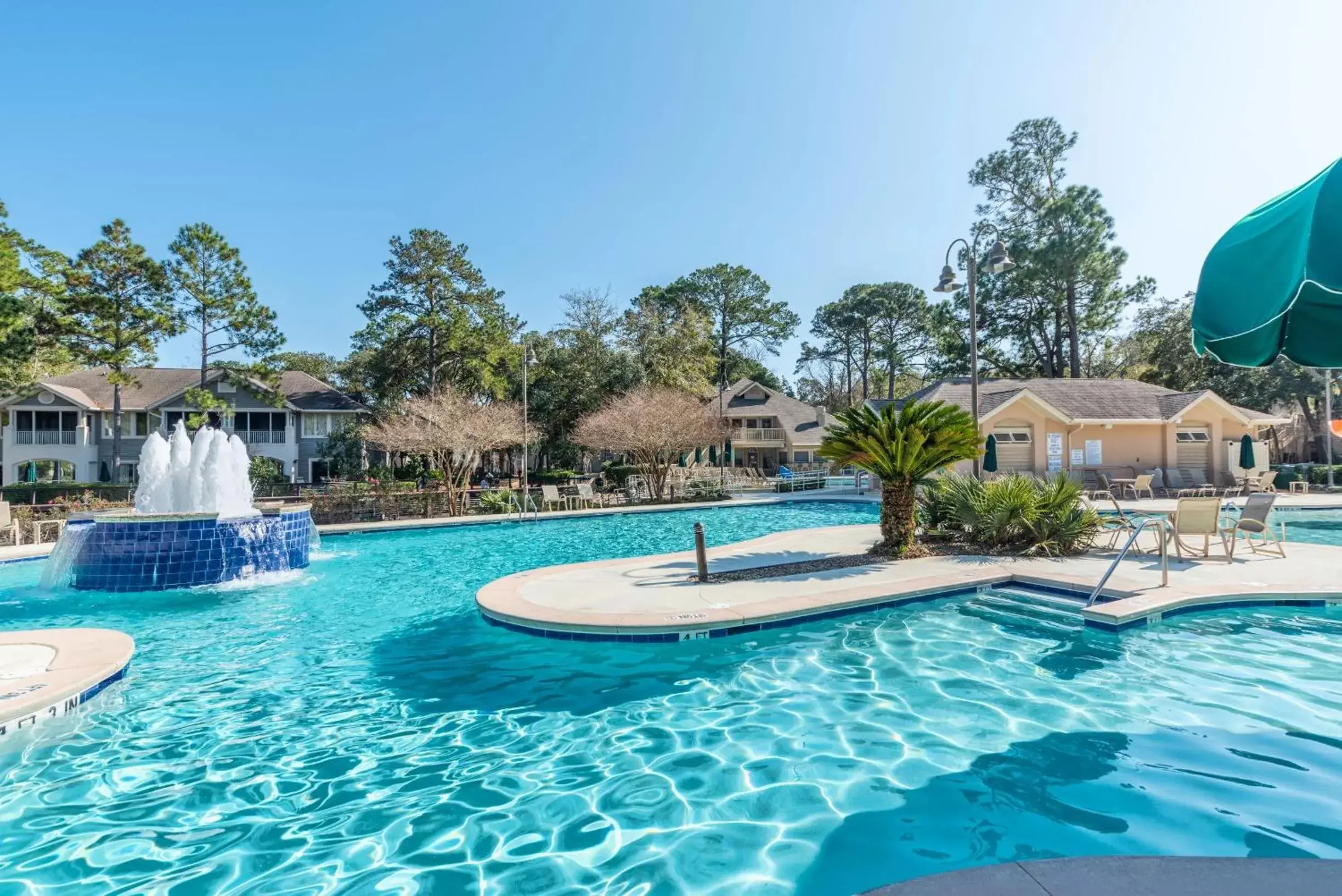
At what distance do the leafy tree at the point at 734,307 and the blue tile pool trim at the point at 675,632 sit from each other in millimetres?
46309

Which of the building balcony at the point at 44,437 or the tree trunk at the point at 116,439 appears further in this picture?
the building balcony at the point at 44,437

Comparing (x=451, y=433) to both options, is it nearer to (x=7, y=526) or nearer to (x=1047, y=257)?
(x=7, y=526)

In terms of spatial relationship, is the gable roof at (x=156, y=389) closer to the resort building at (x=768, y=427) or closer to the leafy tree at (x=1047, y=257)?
the resort building at (x=768, y=427)

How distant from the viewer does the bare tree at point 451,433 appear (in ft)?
80.2

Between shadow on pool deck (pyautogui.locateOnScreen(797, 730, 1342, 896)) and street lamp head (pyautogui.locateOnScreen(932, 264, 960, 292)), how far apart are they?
10.5 meters

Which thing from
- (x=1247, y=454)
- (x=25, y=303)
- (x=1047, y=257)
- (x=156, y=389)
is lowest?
(x=1247, y=454)

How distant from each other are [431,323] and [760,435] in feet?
76.8

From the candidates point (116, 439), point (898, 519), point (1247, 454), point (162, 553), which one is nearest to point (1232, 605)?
point (898, 519)

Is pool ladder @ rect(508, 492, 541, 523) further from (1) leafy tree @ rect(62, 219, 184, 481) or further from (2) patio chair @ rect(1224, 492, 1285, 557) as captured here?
(1) leafy tree @ rect(62, 219, 184, 481)

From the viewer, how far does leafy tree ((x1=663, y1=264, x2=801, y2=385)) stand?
177 ft

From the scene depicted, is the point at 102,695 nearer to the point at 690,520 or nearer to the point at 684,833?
the point at 684,833

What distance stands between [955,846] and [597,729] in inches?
104

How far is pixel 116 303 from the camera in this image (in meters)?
29.3

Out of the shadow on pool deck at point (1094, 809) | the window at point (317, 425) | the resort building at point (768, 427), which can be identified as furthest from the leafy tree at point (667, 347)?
the shadow on pool deck at point (1094, 809)
